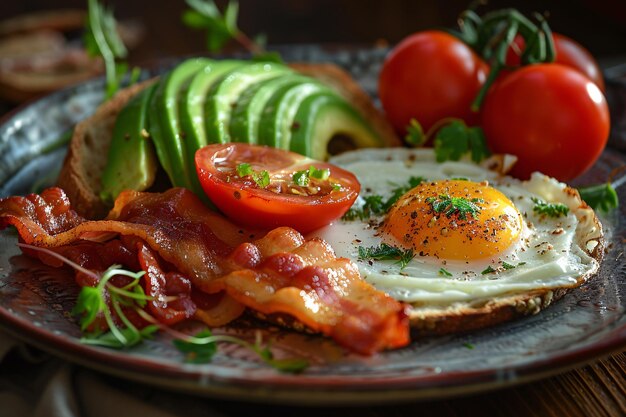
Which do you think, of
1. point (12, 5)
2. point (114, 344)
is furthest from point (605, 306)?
point (12, 5)

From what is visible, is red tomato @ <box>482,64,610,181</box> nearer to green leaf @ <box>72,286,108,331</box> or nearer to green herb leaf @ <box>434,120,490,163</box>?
green herb leaf @ <box>434,120,490,163</box>

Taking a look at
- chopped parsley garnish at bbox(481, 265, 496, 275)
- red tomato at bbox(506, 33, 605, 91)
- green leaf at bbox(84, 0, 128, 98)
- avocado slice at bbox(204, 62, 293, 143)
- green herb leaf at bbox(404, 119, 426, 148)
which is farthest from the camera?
green leaf at bbox(84, 0, 128, 98)

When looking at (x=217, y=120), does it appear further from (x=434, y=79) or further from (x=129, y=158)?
(x=434, y=79)

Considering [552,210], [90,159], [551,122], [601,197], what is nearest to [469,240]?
[552,210]

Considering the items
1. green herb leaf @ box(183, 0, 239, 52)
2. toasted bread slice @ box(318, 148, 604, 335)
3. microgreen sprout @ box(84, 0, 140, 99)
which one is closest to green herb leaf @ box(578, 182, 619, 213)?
toasted bread slice @ box(318, 148, 604, 335)

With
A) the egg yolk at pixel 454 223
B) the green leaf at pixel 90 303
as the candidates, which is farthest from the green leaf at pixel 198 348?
A: the egg yolk at pixel 454 223

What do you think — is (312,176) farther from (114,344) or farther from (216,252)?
(114,344)

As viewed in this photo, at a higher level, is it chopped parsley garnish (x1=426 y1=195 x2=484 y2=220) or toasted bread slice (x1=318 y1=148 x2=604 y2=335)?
chopped parsley garnish (x1=426 y1=195 x2=484 y2=220)
